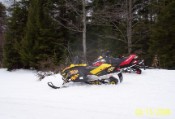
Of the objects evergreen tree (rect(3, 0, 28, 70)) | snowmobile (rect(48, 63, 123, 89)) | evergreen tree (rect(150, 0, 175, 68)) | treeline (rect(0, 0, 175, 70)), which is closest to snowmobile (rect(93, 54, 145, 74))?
snowmobile (rect(48, 63, 123, 89))

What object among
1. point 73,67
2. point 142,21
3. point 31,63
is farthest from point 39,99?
point 142,21

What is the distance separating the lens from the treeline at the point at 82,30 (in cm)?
1606

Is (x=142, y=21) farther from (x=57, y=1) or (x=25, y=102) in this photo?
(x=25, y=102)

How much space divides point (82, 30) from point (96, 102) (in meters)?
13.3

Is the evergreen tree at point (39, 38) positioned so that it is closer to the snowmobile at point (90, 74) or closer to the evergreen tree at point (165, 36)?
the evergreen tree at point (165, 36)

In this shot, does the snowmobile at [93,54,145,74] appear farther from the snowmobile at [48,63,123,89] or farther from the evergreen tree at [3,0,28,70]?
the evergreen tree at [3,0,28,70]

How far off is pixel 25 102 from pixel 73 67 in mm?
2290

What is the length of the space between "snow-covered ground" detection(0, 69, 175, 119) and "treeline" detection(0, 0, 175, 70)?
759 cm

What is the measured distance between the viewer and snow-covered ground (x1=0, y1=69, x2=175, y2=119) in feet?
15.4

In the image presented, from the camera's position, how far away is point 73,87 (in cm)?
735

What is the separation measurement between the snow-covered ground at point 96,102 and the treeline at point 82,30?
7.59 m
